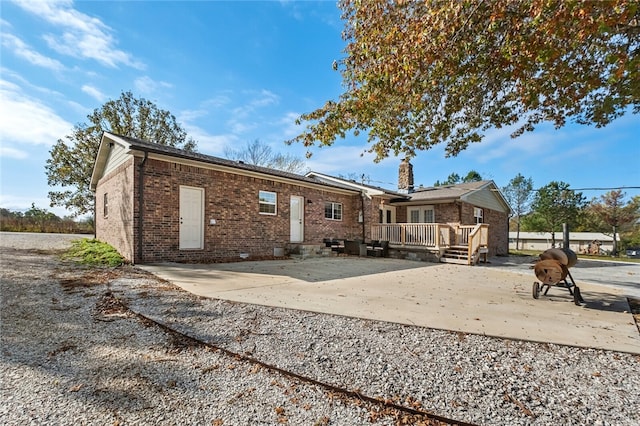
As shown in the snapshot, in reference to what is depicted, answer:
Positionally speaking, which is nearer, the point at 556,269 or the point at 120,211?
the point at 556,269

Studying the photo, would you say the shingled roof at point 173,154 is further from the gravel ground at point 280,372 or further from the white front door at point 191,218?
the gravel ground at point 280,372

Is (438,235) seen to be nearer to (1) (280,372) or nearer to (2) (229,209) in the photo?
(2) (229,209)

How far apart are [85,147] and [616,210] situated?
52909 mm

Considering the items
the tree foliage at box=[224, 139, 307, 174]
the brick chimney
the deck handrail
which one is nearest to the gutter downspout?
the deck handrail

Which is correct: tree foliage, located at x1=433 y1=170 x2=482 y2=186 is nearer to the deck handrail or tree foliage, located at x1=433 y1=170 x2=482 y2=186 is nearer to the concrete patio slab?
the deck handrail

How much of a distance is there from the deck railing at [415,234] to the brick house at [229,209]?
45mm

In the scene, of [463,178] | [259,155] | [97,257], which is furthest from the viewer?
[463,178]

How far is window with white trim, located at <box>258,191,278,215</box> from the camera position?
10.9 metres

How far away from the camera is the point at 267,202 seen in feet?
36.3

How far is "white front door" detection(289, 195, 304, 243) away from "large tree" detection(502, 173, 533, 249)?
1418 inches

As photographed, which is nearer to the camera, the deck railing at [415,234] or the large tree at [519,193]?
the deck railing at [415,234]

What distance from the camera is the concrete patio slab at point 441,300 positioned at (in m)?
3.54

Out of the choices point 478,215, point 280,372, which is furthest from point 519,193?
point 280,372

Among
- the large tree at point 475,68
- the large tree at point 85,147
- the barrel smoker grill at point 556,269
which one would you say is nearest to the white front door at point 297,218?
the large tree at point 475,68
